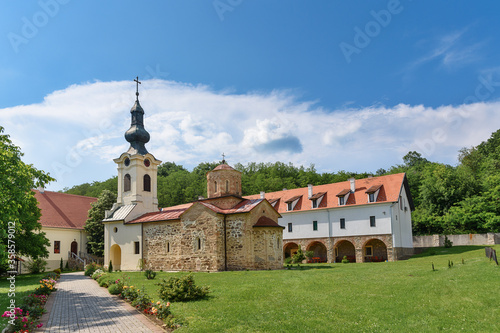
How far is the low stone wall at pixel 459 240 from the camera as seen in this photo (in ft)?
125

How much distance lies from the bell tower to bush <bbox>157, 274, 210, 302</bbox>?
22071 millimetres

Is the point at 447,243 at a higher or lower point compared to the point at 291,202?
lower

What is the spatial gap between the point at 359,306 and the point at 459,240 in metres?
35.1

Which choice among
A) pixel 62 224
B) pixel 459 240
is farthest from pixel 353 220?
pixel 62 224

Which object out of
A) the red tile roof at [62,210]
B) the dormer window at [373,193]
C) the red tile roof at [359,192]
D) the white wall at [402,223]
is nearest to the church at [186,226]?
the red tile roof at [62,210]

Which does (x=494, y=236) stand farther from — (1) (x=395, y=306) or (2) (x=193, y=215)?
(1) (x=395, y=306)

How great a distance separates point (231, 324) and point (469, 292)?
814 cm

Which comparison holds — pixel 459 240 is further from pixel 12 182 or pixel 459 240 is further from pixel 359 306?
pixel 12 182

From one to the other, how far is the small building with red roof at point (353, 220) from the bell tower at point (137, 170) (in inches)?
614

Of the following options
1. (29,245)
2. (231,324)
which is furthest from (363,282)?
(29,245)

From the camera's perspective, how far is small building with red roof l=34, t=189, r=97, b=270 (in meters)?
38.3

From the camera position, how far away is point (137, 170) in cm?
3509

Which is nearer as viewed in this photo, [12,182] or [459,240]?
[12,182]

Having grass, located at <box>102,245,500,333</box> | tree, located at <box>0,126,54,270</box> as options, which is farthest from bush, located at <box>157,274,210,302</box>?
tree, located at <box>0,126,54,270</box>
